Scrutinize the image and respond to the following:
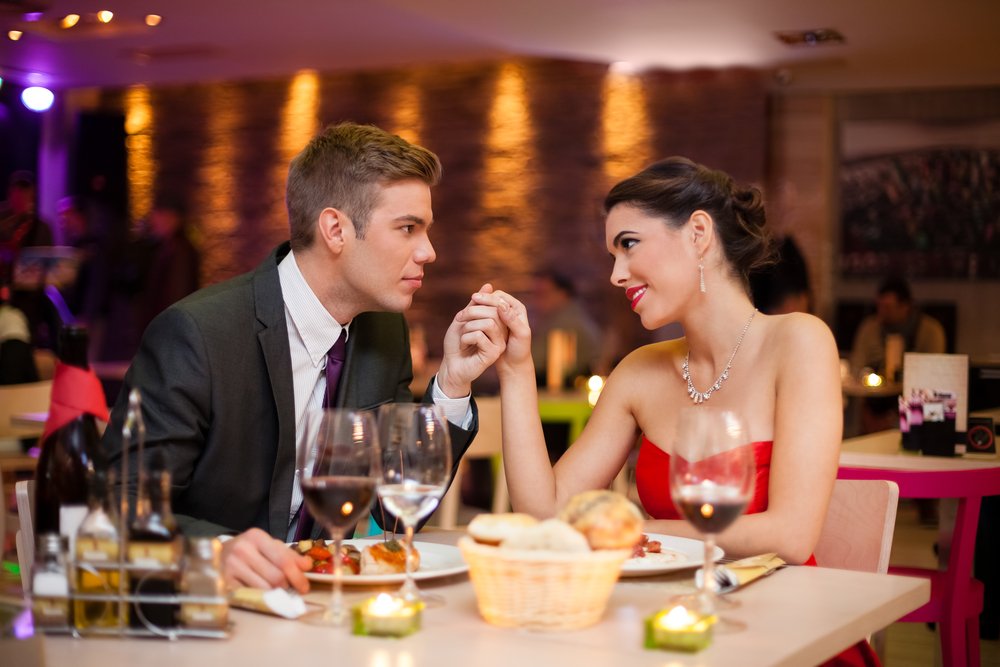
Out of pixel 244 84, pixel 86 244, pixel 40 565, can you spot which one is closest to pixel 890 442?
pixel 40 565

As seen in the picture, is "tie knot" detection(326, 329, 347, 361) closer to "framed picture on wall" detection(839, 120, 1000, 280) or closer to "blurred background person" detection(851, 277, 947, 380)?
"blurred background person" detection(851, 277, 947, 380)

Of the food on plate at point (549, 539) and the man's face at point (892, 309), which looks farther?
the man's face at point (892, 309)

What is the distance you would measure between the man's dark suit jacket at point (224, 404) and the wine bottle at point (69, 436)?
1.59ft

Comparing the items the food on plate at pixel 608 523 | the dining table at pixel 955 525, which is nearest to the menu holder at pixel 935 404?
the dining table at pixel 955 525

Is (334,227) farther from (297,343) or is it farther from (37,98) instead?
(37,98)

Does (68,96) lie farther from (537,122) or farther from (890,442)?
(890,442)

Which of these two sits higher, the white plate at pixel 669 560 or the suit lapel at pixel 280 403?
the suit lapel at pixel 280 403

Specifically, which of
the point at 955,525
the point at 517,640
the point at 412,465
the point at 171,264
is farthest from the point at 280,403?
the point at 171,264

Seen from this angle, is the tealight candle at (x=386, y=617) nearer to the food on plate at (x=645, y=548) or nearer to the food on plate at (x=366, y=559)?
the food on plate at (x=366, y=559)

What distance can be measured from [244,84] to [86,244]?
7.54 ft

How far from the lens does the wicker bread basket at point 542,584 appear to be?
1.28 metres

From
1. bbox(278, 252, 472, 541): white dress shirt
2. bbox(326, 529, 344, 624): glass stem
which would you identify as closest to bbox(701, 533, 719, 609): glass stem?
bbox(326, 529, 344, 624): glass stem

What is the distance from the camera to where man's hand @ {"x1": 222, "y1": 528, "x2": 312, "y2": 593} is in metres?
1.47

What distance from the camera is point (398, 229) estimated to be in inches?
96.2
